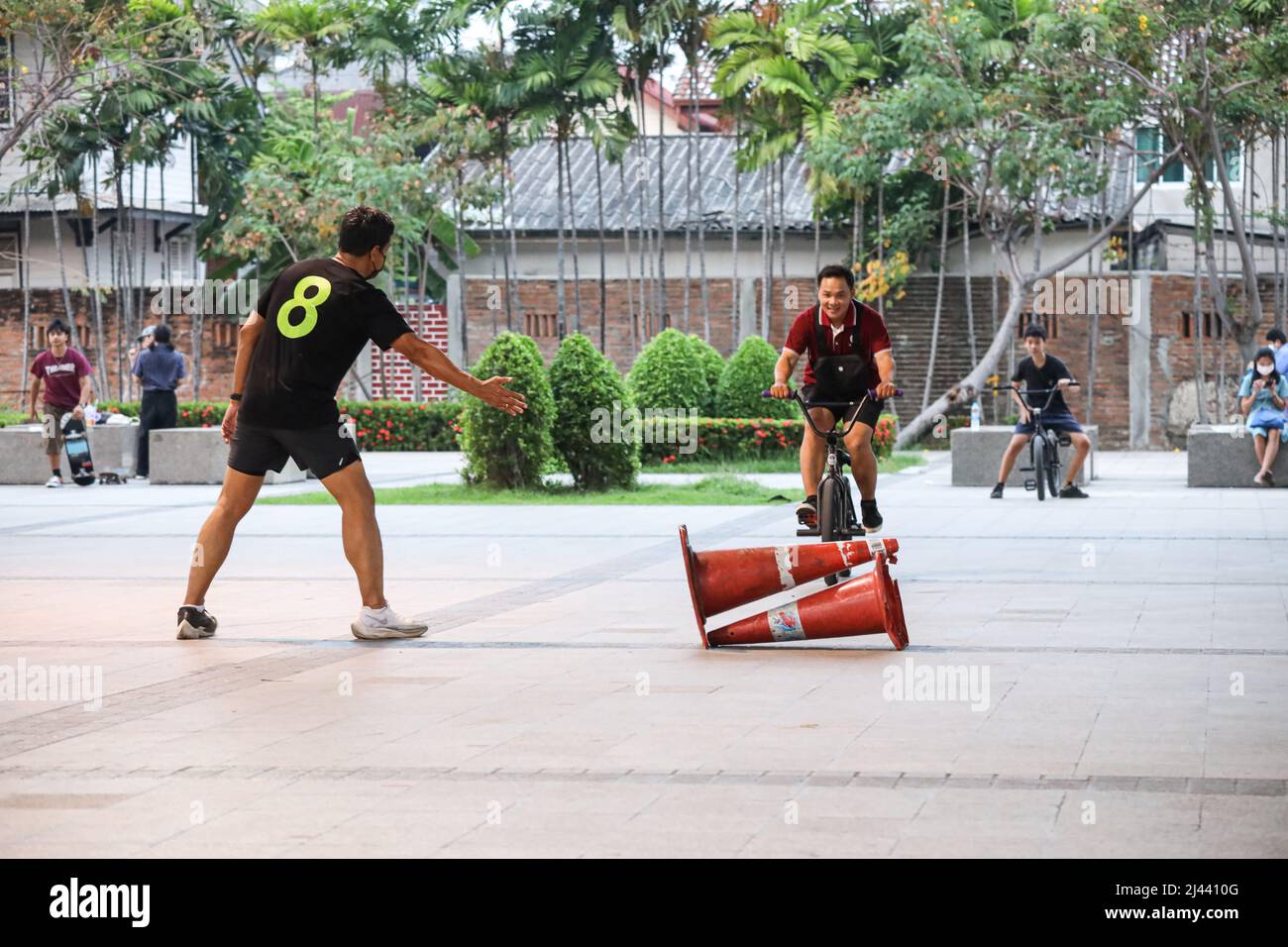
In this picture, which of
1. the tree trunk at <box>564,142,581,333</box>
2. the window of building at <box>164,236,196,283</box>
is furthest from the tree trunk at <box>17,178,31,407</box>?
the tree trunk at <box>564,142,581,333</box>

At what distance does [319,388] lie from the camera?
864 cm

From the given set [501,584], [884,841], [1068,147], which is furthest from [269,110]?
[884,841]

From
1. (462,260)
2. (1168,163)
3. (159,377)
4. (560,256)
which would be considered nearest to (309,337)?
(159,377)

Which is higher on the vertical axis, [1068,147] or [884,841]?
[1068,147]

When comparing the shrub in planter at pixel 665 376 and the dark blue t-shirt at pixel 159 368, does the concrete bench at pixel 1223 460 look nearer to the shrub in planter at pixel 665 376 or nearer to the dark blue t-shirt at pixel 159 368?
the shrub in planter at pixel 665 376

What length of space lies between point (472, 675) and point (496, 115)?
2431cm

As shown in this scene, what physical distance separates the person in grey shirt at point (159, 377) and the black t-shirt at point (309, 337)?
45.0 ft

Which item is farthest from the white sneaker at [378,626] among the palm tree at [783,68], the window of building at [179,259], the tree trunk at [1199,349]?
the window of building at [179,259]

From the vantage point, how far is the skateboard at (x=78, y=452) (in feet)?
71.8

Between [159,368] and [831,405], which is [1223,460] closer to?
[831,405]

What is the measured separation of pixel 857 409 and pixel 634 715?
4.66 metres

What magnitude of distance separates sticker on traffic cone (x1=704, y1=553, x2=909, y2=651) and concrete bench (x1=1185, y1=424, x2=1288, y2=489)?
12615 millimetres
